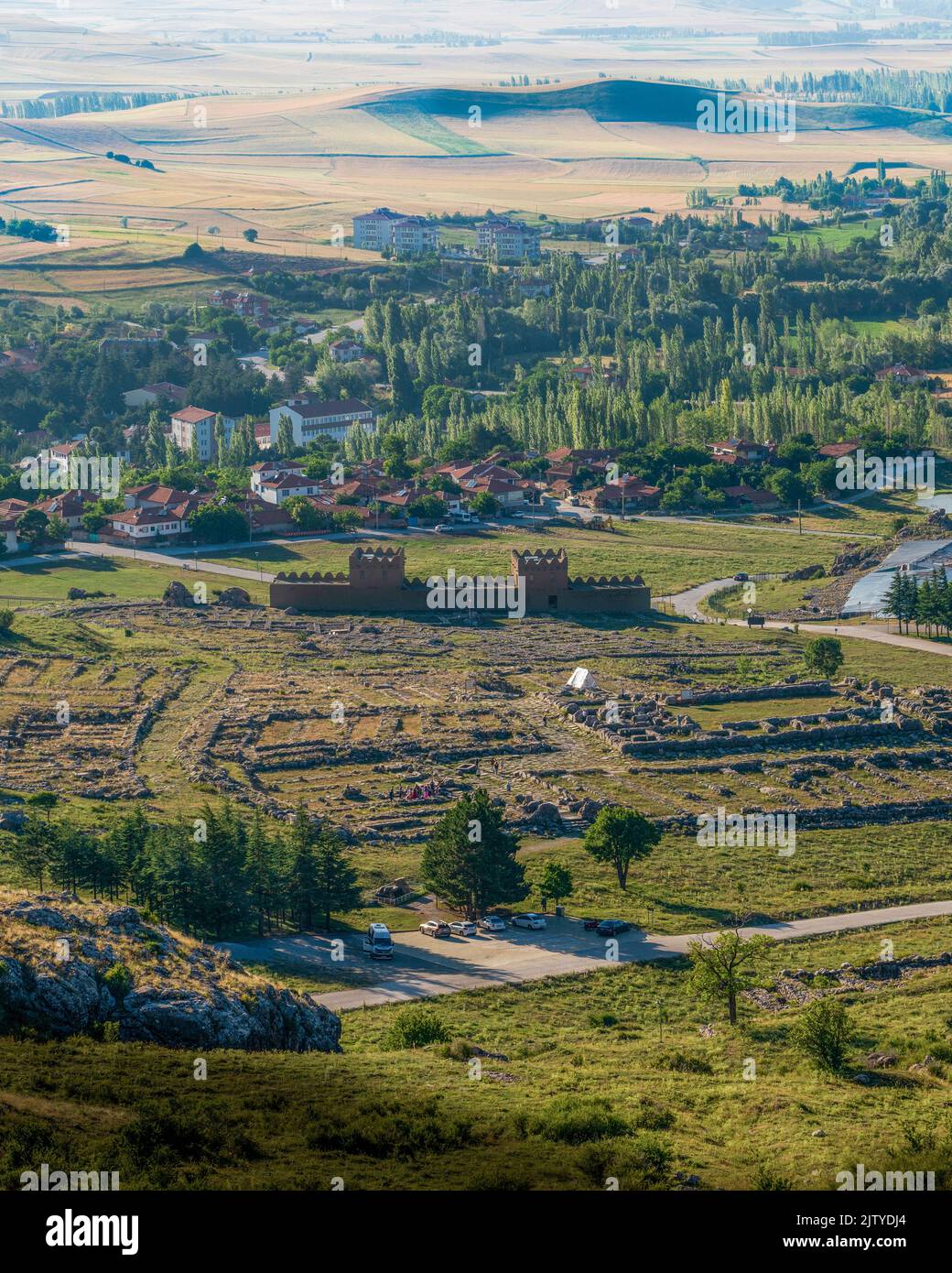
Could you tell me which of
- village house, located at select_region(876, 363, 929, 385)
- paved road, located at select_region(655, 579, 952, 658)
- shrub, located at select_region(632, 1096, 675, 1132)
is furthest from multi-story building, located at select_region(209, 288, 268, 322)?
shrub, located at select_region(632, 1096, 675, 1132)

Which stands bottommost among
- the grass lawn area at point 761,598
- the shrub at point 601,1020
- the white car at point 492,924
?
the grass lawn area at point 761,598

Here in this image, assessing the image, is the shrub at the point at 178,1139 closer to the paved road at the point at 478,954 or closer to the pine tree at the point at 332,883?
the paved road at the point at 478,954

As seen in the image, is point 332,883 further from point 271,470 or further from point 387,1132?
point 271,470

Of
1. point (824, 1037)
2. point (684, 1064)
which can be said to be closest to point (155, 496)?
point (684, 1064)

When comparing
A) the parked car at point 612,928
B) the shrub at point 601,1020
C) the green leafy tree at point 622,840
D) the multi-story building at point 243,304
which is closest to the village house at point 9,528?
the green leafy tree at point 622,840
